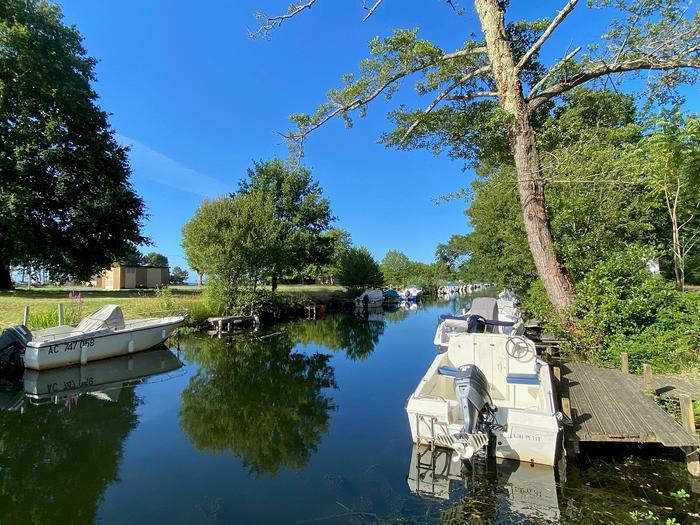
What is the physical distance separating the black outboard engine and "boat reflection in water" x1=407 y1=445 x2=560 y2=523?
11185 mm

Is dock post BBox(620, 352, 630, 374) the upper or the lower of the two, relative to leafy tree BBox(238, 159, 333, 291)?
lower

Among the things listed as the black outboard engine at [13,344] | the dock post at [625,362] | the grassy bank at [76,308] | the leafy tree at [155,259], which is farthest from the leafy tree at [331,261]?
the leafy tree at [155,259]

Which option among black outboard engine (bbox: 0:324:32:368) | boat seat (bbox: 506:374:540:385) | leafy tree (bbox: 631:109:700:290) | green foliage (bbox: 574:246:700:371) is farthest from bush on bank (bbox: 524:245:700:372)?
black outboard engine (bbox: 0:324:32:368)

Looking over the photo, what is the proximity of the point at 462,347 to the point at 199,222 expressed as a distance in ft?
56.3

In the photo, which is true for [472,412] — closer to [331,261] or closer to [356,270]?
[331,261]

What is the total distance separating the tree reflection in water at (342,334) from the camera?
629 inches

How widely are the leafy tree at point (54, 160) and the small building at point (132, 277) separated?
1337 centimetres

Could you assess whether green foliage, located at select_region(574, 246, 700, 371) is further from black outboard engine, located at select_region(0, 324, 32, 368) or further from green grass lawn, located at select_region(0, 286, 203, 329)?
green grass lawn, located at select_region(0, 286, 203, 329)

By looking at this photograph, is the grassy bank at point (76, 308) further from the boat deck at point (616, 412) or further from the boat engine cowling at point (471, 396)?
the boat deck at point (616, 412)

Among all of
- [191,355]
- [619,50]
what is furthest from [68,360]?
[619,50]

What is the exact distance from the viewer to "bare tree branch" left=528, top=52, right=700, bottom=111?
7320 mm

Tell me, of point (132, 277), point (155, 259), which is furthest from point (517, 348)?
point (155, 259)

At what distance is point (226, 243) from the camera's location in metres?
20.2

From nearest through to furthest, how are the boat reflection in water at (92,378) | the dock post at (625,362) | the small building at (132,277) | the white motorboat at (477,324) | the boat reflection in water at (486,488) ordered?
the boat reflection in water at (486,488) → the dock post at (625,362) → the boat reflection in water at (92,378) → the white motorboat at (477,324) → the small building at (132,277)
